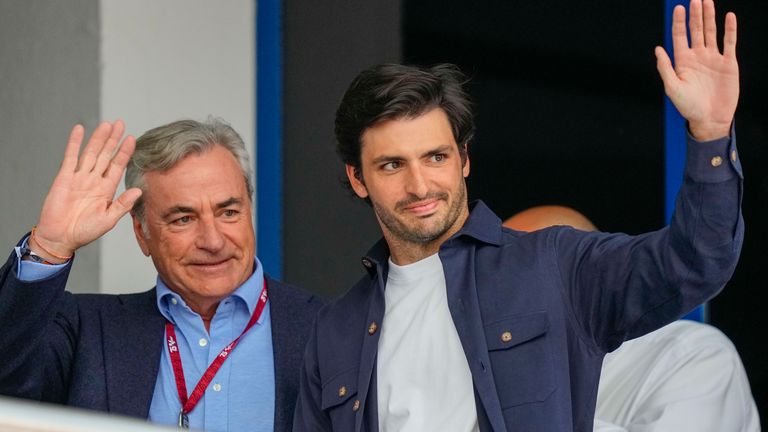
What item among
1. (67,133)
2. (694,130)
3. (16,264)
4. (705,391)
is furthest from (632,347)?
(67,133)

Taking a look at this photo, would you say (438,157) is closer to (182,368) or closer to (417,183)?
(417,183)

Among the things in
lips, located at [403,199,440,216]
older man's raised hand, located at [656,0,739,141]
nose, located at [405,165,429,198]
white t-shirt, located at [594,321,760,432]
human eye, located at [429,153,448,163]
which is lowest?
white t-shirt, located at [594,321,760,432]

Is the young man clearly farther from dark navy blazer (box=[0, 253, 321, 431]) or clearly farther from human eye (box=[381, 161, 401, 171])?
dark navy blazer (box=[0, 253, 321, 431])

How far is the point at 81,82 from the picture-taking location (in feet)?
12.3

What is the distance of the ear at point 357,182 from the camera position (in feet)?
8.52

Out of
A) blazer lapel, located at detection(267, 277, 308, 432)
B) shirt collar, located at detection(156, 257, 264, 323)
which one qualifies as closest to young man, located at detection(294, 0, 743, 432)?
blazer lapel, located at detection(267, 277, 308, 432)

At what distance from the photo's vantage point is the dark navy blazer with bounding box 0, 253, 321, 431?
104 inches

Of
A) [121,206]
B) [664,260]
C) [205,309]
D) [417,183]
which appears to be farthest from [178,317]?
[664,260]

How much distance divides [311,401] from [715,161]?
41.5 inches

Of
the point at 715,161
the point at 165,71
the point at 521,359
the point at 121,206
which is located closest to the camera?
the point at 715,161

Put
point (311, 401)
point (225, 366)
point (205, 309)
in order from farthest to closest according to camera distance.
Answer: point (205, 309), point (225, 366), point (311, 401)

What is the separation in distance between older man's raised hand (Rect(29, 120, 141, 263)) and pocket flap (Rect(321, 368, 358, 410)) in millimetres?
603

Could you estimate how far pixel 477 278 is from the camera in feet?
7.72

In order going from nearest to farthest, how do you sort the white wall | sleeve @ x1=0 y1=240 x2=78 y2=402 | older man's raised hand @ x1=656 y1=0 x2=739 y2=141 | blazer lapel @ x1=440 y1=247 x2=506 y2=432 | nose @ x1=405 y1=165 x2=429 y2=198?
older man's raised hand @ x1=656 y1=0 x2=739 y2=141, blazer lapel @ x1=440 y1=247 x2=506 y2=432, nose @ x1=405 y1=165 x2=429 y2=198, sleeve @ x1=0 y1=240 x2=78 y2=402, the white wall
